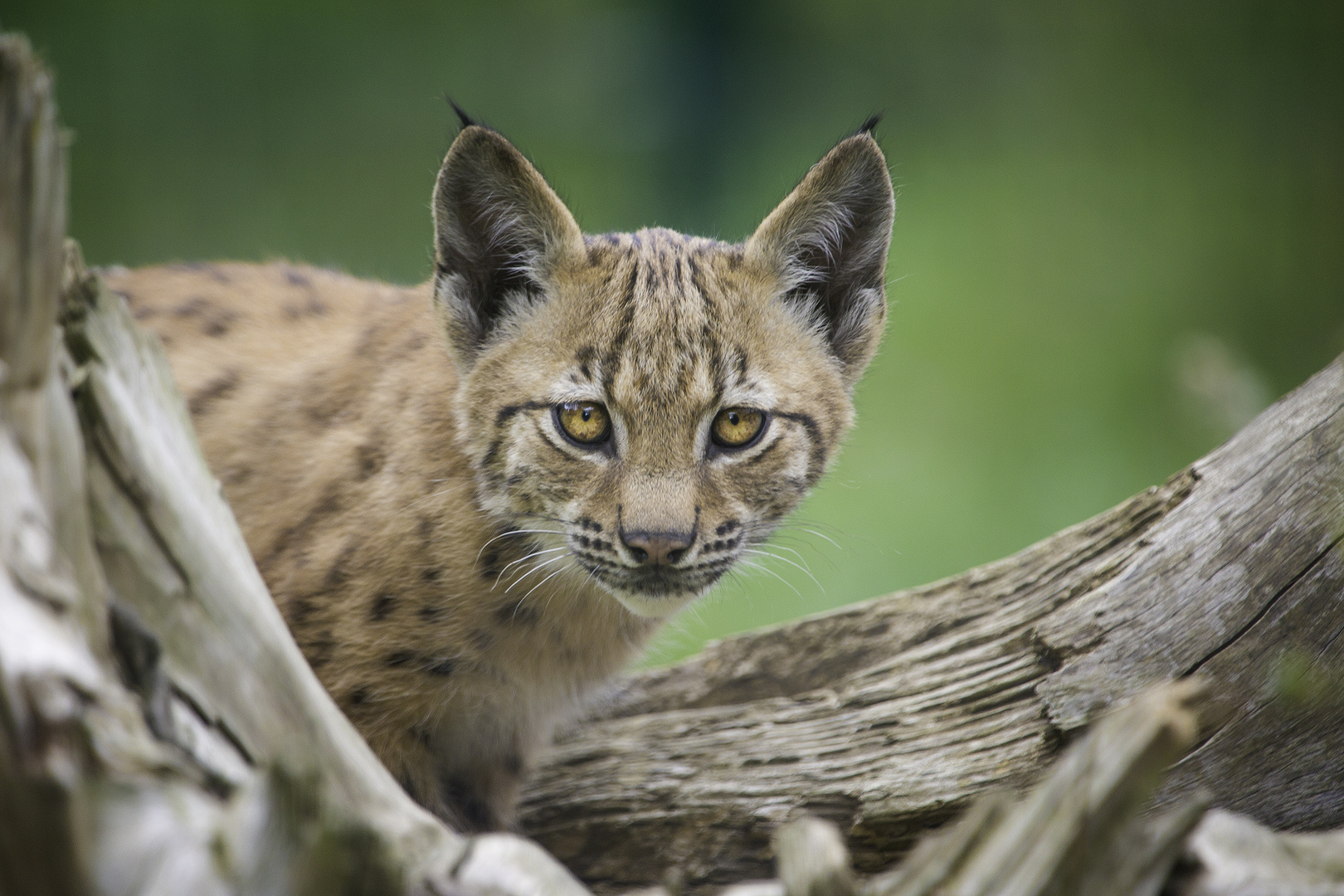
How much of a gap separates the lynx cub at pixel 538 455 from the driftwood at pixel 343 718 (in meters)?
1.18

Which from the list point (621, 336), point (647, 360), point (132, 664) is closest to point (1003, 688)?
point (647, 360)

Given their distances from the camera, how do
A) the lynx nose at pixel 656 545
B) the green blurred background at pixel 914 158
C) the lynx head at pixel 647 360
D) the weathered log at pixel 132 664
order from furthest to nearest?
the green blurred background at pixel 914 158, the lynx head at pixel 647 360, the lynx nose at pixel 656 545, the weathered log at pixel 132 664

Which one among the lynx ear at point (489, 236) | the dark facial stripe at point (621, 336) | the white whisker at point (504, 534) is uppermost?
the lynx ear at point (489, 236)

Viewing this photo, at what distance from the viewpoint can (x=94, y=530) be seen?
7.00ft

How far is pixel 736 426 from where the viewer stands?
12.7 feet

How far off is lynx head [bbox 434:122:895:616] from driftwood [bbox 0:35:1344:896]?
1071 mm

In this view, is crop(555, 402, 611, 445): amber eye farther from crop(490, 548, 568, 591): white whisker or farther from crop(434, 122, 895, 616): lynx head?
crop(490, 548, 568, 591): white whisker

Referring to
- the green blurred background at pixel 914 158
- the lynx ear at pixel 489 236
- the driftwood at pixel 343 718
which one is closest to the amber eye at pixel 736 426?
the lynx ear at pixel 489 236

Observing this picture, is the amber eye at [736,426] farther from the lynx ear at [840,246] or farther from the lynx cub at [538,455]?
the lynx ear at [840,246]

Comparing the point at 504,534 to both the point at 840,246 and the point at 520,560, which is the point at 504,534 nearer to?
the point at 520,560

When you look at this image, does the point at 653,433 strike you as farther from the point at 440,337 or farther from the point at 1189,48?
the point at 1189,48

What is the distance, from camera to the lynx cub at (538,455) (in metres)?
3.72

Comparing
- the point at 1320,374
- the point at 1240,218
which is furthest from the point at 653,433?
the point at 1240,218

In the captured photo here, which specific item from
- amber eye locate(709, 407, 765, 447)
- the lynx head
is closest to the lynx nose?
the lynx head
